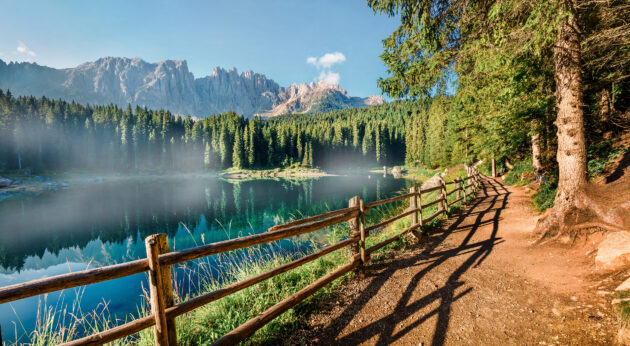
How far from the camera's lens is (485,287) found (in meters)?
4.91

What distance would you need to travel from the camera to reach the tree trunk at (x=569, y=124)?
5.86 m

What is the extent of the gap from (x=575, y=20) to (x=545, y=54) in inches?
86.9

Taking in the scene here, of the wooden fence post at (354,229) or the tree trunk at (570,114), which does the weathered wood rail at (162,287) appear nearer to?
the wooden fence post at (354,229)

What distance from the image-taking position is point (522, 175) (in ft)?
62.1

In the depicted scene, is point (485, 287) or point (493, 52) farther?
point (493, 52)

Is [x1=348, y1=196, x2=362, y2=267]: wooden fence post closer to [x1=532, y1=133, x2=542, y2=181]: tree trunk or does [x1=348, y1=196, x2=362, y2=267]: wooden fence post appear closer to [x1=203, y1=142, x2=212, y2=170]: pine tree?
[x1=532, y1=133, x2=542, y2=181]: tree trunk

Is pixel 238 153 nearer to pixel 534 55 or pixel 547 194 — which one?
pixel 547 194

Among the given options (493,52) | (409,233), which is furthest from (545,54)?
(409,233)

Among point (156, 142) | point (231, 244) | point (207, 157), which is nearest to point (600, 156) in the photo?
point (231, 244)

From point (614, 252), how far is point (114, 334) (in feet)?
25.9

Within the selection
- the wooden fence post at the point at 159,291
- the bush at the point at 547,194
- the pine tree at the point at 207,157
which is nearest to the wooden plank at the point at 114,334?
the wooden fence post at the point at 159,291

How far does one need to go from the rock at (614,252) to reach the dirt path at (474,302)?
0.29 meters

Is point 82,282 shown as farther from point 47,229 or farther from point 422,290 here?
point 47,229

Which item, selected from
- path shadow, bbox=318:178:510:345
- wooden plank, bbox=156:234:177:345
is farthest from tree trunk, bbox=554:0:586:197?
wooden plank, bbox=156:234:177:345
